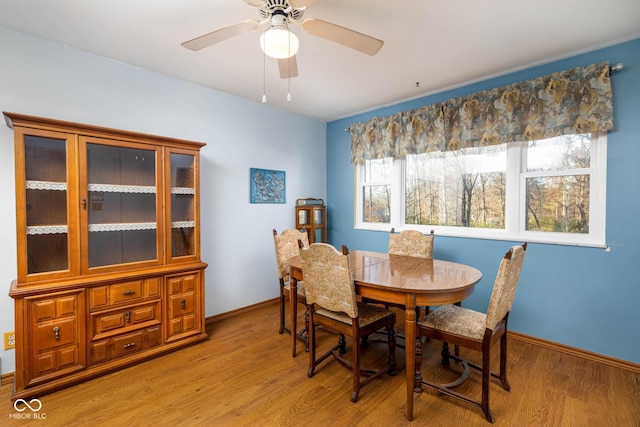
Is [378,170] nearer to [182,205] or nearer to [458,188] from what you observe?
[458,188]

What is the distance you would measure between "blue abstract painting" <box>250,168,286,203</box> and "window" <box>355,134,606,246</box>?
1234mm

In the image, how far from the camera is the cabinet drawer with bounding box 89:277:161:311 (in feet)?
7.18

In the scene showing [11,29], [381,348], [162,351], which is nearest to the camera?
[11,29]

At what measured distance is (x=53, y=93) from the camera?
2.31 meters

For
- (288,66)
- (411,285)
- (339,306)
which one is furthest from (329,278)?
(288,66)

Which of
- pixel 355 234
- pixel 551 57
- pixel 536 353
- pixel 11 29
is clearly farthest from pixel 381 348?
pixel 11 29

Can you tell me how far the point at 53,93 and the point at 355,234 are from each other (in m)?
3.43

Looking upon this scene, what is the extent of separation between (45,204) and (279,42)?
199 cm

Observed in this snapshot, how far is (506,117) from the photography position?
2.79 m

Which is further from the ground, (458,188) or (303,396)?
(458,188)

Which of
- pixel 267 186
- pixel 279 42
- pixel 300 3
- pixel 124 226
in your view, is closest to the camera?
pixel 300 3

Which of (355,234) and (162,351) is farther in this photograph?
(355,234)

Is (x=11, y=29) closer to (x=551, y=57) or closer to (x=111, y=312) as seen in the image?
(x=111, y=312)

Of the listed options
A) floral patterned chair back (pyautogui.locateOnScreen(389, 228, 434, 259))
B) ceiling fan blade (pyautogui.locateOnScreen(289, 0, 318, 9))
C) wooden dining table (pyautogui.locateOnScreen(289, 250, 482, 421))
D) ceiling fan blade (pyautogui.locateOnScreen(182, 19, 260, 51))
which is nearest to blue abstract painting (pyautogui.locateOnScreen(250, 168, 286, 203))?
wooden dining table (pyautogui.locateOnScreen(289, 250, 482, 421))
